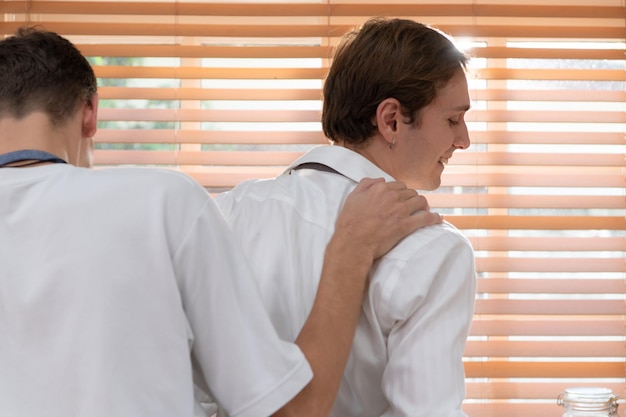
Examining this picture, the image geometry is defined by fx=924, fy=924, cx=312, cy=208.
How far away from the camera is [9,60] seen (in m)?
1.13

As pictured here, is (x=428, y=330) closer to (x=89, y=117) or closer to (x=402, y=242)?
(x=402, y=242)

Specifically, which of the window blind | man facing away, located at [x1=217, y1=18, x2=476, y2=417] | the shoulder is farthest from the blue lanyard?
the window blind

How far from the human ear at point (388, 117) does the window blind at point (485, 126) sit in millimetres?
990

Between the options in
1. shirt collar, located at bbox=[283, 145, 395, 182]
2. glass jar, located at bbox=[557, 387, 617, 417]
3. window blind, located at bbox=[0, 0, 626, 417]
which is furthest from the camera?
window blind, located at bbox=[0, 0, 626, 417]

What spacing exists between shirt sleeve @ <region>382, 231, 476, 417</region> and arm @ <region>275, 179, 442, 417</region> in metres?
0.05

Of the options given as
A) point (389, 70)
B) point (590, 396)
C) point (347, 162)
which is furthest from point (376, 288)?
point (590, 396)

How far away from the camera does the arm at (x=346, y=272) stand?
1.17 meters

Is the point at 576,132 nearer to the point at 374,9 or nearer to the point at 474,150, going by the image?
the point at 474,150

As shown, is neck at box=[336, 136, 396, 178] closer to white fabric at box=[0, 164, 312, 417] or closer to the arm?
the arm

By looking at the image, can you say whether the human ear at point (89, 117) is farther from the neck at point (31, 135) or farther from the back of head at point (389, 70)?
the back of head at point (389, 70)

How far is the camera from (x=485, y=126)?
241 cm

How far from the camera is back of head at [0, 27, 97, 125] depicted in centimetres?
110

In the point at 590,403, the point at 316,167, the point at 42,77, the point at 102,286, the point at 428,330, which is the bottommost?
the point at 590,403

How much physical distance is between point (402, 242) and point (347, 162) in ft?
0.50
